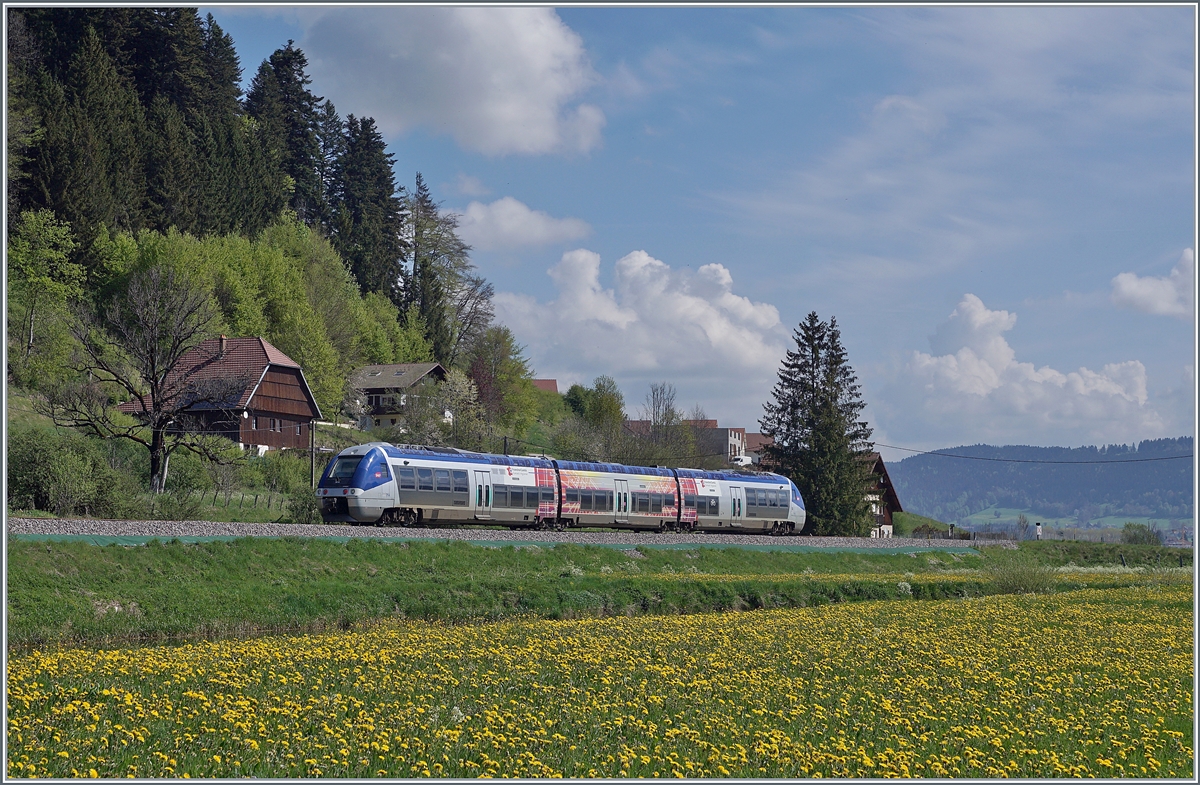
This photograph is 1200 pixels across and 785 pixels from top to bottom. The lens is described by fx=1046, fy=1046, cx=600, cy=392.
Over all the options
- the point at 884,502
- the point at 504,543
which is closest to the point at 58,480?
the point at 504,543

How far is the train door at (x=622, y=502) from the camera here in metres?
47.8

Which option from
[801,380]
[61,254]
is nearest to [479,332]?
[801,380]

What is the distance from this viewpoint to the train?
38250 millimetres

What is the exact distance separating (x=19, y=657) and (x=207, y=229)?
6855cm

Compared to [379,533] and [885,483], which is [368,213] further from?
[379,533]

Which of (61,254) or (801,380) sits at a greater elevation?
(61,254)

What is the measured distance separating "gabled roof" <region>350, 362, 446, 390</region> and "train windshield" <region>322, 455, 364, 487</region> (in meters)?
51.2

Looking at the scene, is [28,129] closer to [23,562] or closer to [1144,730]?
[23,562]

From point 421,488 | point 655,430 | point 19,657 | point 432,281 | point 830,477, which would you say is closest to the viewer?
point 19,657

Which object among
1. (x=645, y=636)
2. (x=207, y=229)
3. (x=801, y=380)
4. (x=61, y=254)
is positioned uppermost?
(x=207, y=229)

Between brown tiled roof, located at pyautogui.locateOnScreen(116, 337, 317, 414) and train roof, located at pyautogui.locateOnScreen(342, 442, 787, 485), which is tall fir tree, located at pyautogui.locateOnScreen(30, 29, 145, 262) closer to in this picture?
brown tiled roof, located at pyautogui.locateOnScreen(116, 337, 317, 414)

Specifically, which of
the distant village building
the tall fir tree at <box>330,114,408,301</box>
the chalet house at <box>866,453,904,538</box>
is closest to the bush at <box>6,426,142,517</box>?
the chalet house at <box>866,453,904,538</box>

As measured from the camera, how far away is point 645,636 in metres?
20.2

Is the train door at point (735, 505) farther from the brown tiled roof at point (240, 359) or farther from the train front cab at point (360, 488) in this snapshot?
the brown tiled roof at point (240, 359)
